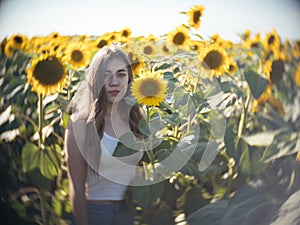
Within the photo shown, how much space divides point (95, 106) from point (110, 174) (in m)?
0.15

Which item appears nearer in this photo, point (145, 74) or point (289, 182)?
point (145, 74)

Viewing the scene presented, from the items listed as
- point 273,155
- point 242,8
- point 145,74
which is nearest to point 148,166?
point 145,74

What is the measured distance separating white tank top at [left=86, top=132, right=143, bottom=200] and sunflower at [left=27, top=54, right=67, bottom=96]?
A: 0.15m

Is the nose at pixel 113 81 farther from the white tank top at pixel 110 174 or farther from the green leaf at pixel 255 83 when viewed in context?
the green leaf at pixel 255 83

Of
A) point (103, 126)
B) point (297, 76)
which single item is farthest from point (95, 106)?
point (297, 76)

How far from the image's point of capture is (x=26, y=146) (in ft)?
4.77

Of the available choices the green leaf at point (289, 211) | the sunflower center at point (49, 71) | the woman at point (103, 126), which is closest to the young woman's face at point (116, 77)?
the woman at point (103, 126)

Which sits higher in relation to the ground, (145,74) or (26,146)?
(145,74)

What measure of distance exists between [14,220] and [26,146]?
0.23 metres

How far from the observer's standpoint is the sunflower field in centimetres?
137

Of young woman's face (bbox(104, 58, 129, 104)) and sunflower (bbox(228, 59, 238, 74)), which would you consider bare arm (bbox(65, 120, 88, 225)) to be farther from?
sunflower (bbox(228, 59, 238, 74))

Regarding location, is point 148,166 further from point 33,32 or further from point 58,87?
point 33,32

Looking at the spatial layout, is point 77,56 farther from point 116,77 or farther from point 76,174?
point 76,174

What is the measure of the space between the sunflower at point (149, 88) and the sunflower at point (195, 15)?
0.42 ft
